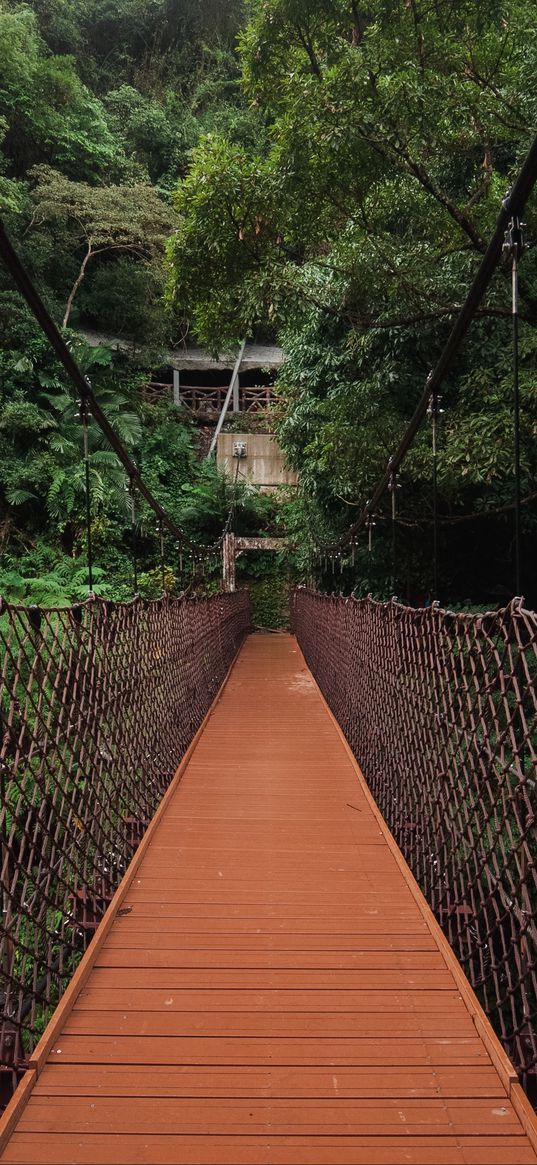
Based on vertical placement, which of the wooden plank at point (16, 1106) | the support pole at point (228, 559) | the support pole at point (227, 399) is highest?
the support pole at point (227, 399)

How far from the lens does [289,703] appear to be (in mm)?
4035

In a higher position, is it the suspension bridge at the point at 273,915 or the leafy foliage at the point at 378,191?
the leafy foliage at the point at 378,191

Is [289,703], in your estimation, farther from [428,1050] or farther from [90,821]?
[428,1050]

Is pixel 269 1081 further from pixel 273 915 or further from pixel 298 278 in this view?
pixel 298 278

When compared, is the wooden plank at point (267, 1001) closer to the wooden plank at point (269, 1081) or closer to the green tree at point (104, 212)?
the wooden plank at point (269, 1081)

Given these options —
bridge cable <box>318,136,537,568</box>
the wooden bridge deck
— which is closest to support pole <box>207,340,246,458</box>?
bridge cable <box>318,136,537,568</box>

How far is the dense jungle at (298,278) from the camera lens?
2902 mm

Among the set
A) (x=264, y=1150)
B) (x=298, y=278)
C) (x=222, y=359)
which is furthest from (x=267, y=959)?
(x=222, y=359)

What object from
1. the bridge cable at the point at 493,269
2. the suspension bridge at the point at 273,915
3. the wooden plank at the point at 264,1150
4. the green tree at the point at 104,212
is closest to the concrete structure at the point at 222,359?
the green tree at the point at 104,212

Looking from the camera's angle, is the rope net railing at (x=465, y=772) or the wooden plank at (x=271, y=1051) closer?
the wooden plank at (x=271, y=1051)

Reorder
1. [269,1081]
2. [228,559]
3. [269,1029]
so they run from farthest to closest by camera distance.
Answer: [228,559] → [269,1029] → [269,1081]

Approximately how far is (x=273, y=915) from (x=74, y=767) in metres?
0.50

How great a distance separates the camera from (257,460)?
38.4ft

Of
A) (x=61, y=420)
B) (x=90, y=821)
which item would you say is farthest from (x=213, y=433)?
(x=90, y=821)
